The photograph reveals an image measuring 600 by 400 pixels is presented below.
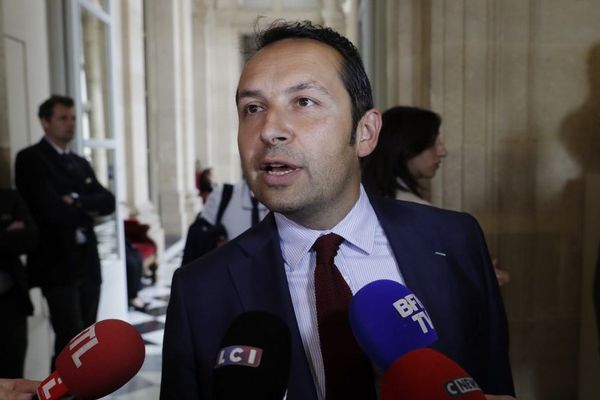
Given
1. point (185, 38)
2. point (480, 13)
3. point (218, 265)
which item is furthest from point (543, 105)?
point (185, 38)

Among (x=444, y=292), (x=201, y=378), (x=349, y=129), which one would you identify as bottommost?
(x=201, y=378)

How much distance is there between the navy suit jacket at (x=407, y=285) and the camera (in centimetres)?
127

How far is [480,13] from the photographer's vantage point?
316 cm

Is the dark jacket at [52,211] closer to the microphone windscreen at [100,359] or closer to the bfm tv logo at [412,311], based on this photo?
the microphone windscreen at [100,359]

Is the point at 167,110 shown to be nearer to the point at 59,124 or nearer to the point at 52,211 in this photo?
the point at 59,124

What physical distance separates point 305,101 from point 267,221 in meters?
0.35

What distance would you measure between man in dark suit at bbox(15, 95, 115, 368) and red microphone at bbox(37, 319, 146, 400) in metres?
2.53

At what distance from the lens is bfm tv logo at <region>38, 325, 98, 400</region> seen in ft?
3.43

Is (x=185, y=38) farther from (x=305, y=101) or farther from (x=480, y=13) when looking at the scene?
(x=305, y=101)

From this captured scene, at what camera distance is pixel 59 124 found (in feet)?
11.8

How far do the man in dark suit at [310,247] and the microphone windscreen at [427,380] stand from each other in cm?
29

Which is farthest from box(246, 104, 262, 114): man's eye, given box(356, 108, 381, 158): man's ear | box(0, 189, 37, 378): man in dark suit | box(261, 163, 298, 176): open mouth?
box(0, 189, 37, 378): man in dark suit

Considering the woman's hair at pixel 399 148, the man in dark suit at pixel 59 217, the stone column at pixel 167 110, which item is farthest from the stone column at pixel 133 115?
the woman's hair at pixel 399 148

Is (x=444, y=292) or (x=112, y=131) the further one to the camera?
(x=112, y=131)
